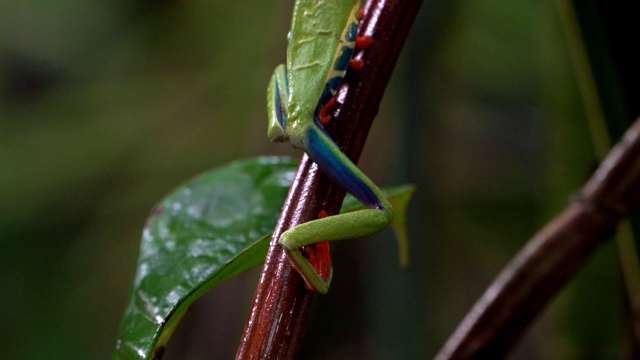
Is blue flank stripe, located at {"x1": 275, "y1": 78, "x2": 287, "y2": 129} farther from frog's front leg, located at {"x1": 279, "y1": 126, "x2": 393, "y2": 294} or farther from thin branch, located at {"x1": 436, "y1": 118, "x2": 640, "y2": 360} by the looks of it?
thin branch, located at {"x1": 436, "y1": 118, "x2": 640, "y2": 360}

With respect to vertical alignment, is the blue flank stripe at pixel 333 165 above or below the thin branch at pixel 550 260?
above

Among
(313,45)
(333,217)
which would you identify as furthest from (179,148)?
(333,217)

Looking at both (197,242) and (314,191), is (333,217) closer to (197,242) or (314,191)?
(314,191)

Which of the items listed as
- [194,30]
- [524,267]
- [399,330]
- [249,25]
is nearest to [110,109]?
[194,30]

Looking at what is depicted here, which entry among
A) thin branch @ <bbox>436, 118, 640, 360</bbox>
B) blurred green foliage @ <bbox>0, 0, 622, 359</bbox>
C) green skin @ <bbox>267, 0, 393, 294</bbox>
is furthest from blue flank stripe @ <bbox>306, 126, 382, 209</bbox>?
blurred green foliage @ <bbox>0, 0, 622, 359</bbox>

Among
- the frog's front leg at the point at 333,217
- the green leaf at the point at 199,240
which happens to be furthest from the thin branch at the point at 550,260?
the frog's front leg at the point at 333,217

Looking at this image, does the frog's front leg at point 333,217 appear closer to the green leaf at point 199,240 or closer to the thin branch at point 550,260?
the green leaf at point 199,240

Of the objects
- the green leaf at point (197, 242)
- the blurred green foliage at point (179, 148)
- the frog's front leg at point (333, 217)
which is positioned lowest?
the blurred green foliage at point (179, 148)
